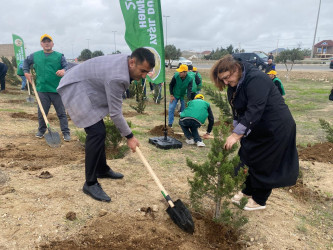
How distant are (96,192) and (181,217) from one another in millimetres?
1010

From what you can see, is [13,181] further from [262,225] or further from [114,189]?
[262,225]

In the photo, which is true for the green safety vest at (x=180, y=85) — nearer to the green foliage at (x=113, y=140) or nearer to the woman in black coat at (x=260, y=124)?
the green foliage at (x=113, y=140)

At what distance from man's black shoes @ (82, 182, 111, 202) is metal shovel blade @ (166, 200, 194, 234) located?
730 millimetres

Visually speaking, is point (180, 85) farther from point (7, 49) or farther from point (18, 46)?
point (7, 49)

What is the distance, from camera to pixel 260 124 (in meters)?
2.48

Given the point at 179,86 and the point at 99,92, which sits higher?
the point at 99,92

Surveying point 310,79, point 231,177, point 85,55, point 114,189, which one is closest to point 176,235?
point 231,177

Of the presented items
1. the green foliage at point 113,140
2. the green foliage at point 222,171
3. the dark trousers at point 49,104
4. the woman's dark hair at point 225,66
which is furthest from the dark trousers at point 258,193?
the dark trousers at point 49,104

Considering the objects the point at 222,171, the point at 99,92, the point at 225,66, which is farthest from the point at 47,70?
the point at 222,171

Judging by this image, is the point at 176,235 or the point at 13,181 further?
the point at 13,181

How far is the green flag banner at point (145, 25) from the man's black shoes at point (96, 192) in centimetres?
273

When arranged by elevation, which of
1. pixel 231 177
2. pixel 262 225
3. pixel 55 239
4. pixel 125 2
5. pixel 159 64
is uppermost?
pixel 125 2

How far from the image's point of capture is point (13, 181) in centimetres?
324

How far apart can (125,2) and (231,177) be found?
3.77m
